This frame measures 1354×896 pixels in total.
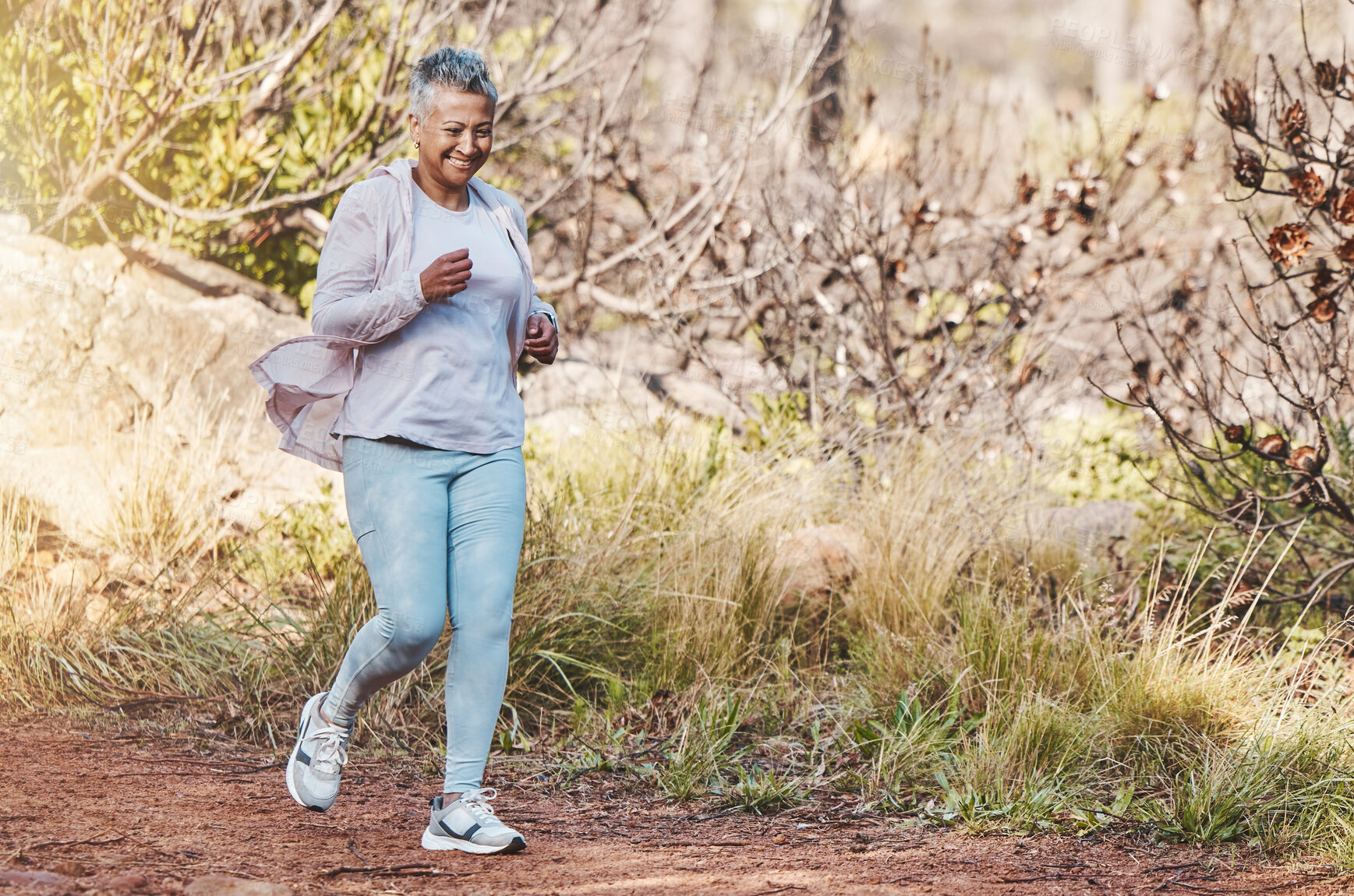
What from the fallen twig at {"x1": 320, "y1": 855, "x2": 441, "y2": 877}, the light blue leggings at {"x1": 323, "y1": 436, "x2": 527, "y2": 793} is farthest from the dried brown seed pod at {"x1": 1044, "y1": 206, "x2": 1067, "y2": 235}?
the fallen twig at {"x1": 320, "y1": 855, "x2": 441, "y2": 877}

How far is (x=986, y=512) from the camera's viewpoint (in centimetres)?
574

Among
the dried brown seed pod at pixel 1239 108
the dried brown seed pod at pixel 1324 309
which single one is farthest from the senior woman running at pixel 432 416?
the dried brown seed pod at pixel 1324 309

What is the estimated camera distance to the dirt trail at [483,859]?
2.99 m

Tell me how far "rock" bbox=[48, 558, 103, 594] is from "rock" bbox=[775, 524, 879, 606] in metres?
2.79

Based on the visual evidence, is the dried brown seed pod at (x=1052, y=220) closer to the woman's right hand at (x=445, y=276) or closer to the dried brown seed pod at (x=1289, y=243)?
the dried brown seed pod at (x=1289, y=243)

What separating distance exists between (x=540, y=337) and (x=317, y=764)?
1255mm

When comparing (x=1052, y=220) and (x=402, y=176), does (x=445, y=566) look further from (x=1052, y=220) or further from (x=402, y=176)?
(x=1052, y=220)

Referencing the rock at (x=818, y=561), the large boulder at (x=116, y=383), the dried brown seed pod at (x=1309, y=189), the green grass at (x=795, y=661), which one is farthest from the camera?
the large boulder at (x=116, y=383)

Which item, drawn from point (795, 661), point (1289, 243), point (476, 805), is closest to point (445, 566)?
point (476, 805)

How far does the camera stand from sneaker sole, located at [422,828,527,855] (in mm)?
3182

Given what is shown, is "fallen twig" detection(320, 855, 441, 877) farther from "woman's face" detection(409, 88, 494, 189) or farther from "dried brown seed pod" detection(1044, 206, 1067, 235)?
"dried brown seed pod" detection(1044, 206, 1067, 235)

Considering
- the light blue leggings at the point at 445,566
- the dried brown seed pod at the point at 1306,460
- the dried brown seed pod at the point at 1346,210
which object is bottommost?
the light blue leggings at the point at 445,566

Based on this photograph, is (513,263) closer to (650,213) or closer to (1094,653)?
(1094,653)

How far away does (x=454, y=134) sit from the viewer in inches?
125
